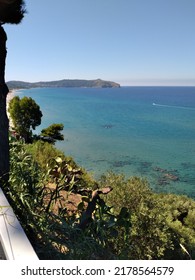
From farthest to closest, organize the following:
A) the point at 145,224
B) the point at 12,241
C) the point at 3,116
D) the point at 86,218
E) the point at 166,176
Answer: the point at 166,176 → the point at 145,224 → the point at 3,116 → the point at 86,218 → the point at 12,241

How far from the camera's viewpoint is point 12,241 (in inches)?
77.2

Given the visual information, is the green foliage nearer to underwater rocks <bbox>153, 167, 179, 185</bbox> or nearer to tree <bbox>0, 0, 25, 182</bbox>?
tree <bbox>0, 0, 25, 182</bbox>

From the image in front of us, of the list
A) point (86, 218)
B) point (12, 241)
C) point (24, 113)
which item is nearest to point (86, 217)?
point (86, 218)

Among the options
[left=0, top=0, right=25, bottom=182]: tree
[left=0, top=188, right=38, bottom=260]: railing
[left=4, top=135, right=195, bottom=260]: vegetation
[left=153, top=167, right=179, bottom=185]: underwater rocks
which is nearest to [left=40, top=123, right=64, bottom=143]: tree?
[left=153, top=167, right=179, bottom=185]: underwater rocks

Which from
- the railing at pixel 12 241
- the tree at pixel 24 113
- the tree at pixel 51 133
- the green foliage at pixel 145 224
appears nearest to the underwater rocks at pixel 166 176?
the tree at pixel 51 133

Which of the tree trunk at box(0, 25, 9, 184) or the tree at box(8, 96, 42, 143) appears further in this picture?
the tree at box(8, 96, 42, 143)

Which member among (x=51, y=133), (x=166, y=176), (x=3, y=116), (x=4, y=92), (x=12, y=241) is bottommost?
(x=166, y=176)

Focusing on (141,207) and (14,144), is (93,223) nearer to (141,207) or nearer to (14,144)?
(141,207)

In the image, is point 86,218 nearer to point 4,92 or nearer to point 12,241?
point 12,241

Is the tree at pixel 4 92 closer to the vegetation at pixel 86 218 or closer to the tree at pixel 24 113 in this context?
the vegetation at pixel 86 218

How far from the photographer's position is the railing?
5.99 feet

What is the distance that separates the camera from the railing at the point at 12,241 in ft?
5.99

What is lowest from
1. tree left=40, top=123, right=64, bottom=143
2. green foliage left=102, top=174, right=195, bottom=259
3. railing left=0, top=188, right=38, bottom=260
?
tree left=40, top=123, right=64, bottom=143
